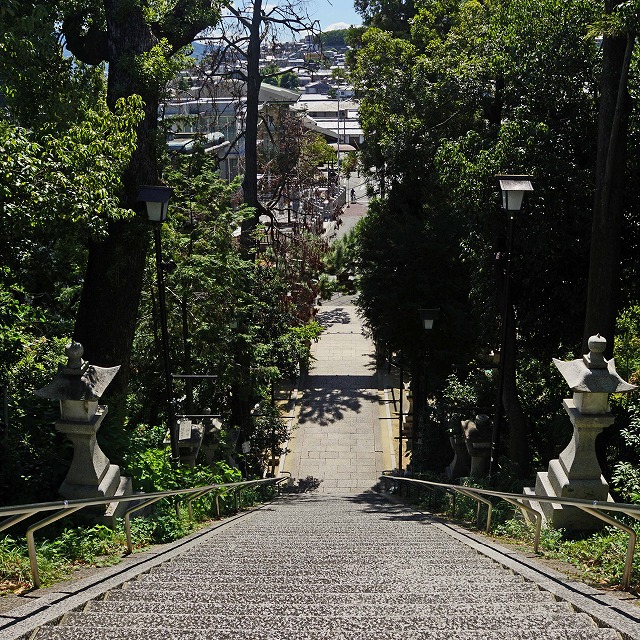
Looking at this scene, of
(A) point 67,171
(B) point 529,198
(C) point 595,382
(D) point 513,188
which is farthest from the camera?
(B) point 529,198

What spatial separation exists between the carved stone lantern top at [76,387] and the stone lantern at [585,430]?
443 centimetres

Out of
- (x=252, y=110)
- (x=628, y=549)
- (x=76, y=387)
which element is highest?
(x=252, y=110)

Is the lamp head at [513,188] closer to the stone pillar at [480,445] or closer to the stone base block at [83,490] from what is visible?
the stone pillar at [480,445]

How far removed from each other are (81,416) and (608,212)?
24.6 feet

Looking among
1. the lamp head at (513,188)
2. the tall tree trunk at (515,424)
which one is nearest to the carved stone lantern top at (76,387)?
the lamp head at (513,188)

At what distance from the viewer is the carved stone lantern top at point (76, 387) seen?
26.1ft

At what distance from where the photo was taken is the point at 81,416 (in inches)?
318

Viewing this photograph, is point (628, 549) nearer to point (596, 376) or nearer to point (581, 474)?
point (596, 376)

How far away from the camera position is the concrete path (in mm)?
22538

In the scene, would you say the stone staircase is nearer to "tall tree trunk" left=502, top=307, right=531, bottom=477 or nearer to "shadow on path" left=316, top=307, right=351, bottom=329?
"tall tree trunk" left=502, top=307, right=531, bottom=477

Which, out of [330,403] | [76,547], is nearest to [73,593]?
[76,547]

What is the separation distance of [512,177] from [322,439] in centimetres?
1477

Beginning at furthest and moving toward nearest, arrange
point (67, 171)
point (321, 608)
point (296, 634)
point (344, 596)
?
1. point (67, 171)
2. point (344, 596)
3. point (321, 608)
4. point (296, 634)

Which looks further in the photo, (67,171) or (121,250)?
(121,250)
